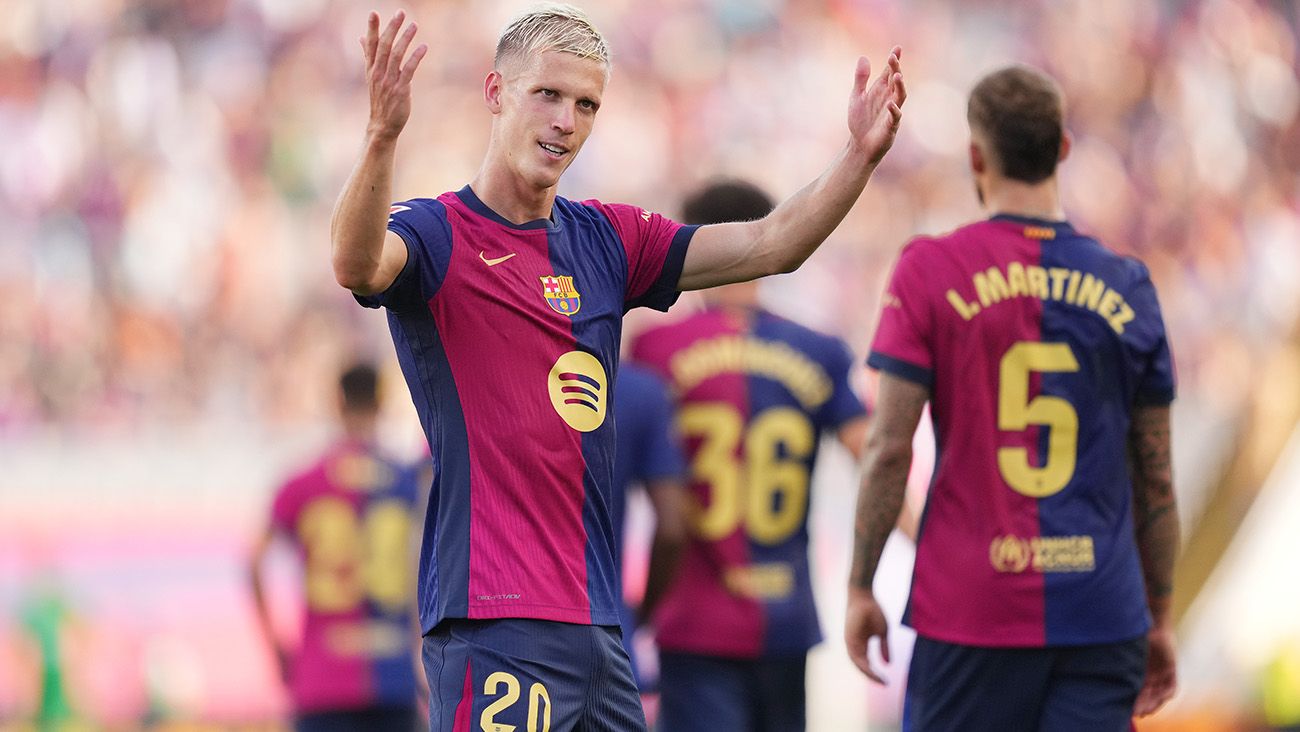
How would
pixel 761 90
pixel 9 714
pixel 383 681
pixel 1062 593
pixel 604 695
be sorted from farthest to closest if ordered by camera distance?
pixel 761 90 → pixel 9 714 → pixel 383 681 → pixel 1062 593 → pixel 604 695

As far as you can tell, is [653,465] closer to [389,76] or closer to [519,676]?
[519,676]

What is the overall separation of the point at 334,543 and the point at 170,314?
27.3 ft

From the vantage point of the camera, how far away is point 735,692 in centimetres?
554

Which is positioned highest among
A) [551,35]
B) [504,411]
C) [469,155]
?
[469,155]

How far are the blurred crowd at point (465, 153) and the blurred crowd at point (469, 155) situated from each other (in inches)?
1.0

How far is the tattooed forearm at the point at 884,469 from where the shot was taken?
4.25m

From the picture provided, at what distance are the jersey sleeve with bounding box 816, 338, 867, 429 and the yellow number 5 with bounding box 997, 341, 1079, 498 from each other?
1.47 m

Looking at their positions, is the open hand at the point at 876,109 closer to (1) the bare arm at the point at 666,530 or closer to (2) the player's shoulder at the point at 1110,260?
(2) the player's shoulder at the point at 1110,260

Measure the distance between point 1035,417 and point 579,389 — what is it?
139 centimetres

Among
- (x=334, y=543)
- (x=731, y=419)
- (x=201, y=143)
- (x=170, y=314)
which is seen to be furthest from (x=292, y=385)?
(x=731, y=419)

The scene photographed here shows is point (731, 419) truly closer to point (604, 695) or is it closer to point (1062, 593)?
point (1062, 593)

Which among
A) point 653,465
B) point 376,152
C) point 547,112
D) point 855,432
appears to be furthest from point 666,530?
point 376,152

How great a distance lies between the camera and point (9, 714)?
9.72m

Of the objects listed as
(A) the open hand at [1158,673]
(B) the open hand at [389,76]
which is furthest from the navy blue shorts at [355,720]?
(B) the open hand at [389,76]
